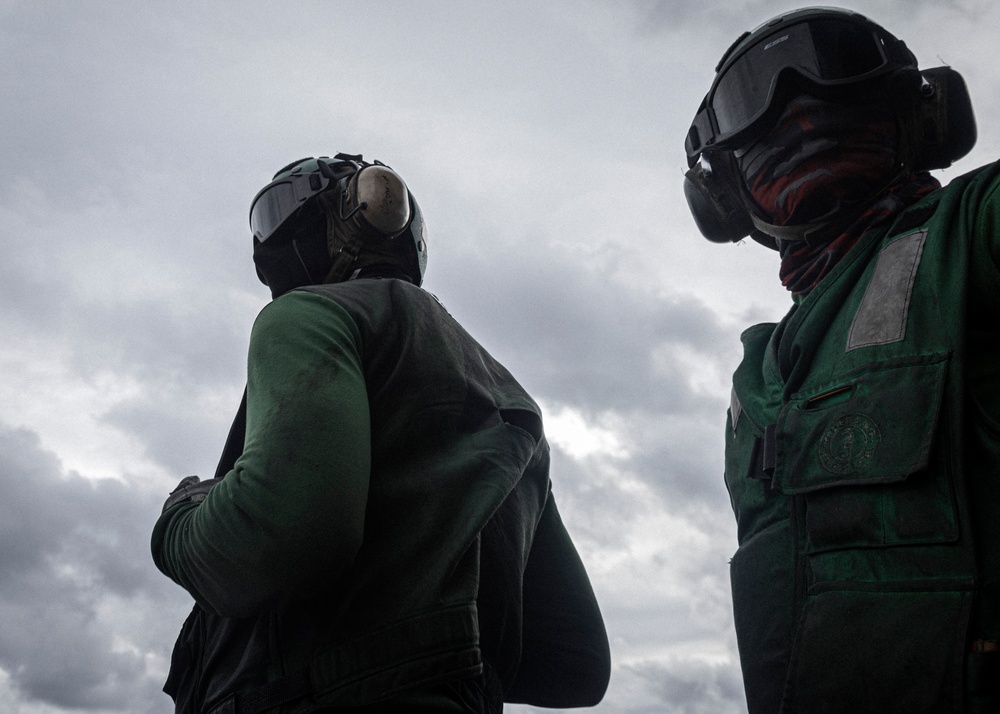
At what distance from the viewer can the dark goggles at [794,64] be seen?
A: 3027 mm

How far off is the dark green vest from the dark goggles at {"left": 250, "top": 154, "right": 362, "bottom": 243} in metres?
2.00

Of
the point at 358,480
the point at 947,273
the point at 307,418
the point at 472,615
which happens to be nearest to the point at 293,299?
the point at 307,418

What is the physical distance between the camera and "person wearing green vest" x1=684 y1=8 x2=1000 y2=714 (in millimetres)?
2150

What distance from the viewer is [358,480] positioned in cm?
218

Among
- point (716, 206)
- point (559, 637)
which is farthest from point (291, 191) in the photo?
A: point (559, 637)

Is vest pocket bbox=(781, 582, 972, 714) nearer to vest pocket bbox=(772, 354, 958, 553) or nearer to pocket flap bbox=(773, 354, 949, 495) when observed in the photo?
vest pocket bbox=(772, 354, 958, 553)

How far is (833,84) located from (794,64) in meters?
0.16

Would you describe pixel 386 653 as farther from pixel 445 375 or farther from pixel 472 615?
pixel 445 375

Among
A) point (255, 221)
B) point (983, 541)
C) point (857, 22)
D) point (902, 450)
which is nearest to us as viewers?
point (983, 541)

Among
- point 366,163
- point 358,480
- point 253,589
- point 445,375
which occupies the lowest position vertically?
point 253,589

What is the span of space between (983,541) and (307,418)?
5.37 feet

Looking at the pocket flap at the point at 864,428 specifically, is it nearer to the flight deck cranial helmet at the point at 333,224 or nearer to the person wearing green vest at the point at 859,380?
the person wearing green vest at the point at 859,380

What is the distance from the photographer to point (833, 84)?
9.77 feet

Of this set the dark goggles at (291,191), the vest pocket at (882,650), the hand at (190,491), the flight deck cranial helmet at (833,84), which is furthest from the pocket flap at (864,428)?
the dark goggles at (291,191)
